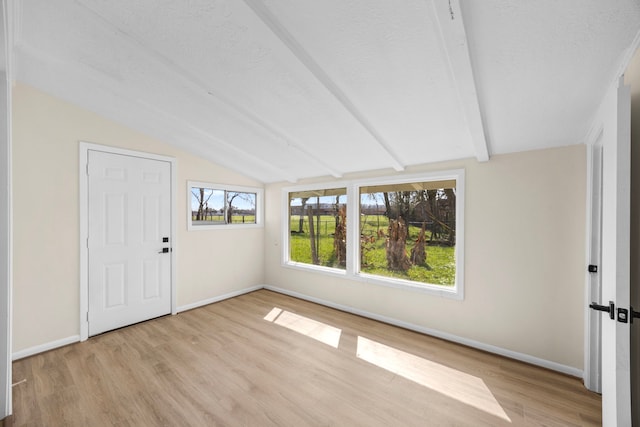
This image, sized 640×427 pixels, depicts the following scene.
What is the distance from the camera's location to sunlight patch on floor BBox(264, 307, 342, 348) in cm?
285

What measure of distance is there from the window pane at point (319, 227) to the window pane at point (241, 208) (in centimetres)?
76

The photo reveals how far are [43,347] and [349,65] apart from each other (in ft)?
12.8

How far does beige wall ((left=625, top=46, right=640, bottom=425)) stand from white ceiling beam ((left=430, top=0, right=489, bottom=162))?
2.31 ft

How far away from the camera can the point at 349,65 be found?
5.40 feet

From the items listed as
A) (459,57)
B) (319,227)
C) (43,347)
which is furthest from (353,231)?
(43,347)

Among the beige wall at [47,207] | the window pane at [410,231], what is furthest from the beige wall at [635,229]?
the beige wall at [47,207]

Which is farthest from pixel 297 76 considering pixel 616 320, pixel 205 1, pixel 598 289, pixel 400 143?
pixel 598 289

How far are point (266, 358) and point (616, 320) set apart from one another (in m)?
2.46

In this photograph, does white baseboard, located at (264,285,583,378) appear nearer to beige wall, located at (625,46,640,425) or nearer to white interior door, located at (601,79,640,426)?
beige wall, located at (625,46,640,425)

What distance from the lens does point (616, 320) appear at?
1021 mm

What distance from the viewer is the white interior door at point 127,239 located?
2.90 meters

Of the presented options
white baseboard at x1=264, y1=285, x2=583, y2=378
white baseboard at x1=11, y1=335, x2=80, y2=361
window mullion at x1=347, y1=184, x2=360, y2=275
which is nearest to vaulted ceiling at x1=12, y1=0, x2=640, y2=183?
window mullion at x1=347, y1=184, x2=360, y2=275

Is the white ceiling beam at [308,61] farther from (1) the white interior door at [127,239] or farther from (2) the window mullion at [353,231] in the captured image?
(1) the white interior door at [127,239]

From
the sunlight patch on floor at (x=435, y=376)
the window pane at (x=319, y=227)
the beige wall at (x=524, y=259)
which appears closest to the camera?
the sunlight patch on floor at (x=435, y=376)
